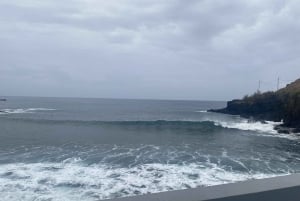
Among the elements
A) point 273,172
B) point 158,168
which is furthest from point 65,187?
point 273,172

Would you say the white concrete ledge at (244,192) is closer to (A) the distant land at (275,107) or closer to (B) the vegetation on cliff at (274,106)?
(A) the distant land at (275,107)

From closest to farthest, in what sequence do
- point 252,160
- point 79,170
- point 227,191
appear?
point 227,191 < point 79,170 < point 252,160

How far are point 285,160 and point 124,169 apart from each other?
11.4 m

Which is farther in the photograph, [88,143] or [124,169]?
[88,143]

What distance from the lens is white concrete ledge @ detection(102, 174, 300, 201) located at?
1659mm

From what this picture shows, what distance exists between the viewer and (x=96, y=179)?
15625mm

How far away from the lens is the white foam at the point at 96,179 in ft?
Result: 43.7

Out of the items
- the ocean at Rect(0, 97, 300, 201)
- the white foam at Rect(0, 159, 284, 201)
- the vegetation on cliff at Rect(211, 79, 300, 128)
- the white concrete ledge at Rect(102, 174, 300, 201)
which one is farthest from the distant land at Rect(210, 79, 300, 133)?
the white concrete ledge at Rect(102, 174, 300, 201)

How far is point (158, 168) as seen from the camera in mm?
18484

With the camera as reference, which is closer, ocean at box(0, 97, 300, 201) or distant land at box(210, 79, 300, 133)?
ocean at box(0, 97, 300, 201)

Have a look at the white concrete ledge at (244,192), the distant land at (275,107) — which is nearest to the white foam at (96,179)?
the white concrete ledge at (244,192)

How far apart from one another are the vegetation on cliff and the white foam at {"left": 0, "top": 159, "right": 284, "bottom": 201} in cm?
2974

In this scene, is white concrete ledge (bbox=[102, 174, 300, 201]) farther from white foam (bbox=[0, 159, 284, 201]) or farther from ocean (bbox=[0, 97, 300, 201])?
ocean (bbox=[0, 97, 300, 201])

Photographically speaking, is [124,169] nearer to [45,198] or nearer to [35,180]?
[35,180]
